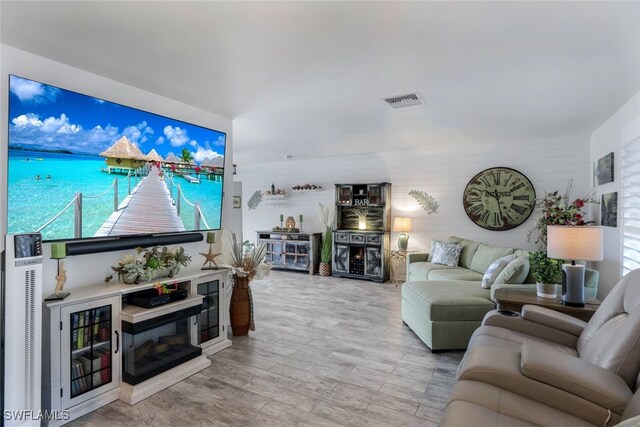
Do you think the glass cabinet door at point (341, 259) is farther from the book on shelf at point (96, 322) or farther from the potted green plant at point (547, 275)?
the book on shelf at point (96, 322)

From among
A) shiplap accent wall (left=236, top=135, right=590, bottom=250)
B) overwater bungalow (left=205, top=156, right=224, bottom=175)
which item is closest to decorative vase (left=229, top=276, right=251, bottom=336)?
overwater bungalow (left=205, top=156, right=224, bottom=175)

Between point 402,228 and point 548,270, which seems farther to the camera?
point 402,228

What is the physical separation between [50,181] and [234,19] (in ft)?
5.54

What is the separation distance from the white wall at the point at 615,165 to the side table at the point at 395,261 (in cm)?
289

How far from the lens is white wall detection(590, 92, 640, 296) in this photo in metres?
3.35

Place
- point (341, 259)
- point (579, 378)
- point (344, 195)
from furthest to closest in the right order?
point (344, 195) → point (341, 259) → point (579, 378)

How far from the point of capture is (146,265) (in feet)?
9.02

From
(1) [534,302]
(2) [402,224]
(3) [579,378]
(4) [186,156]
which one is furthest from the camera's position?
(2) [402,224]

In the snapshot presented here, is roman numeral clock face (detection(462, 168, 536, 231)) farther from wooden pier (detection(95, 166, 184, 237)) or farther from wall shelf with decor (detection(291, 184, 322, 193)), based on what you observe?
wooden pier (detection(95, 166, 184, 237))

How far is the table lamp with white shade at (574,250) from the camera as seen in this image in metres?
2.65

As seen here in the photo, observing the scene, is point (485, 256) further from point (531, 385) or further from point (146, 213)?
point (146, 213)

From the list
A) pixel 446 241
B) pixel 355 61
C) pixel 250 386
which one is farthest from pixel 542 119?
pixel 250 386

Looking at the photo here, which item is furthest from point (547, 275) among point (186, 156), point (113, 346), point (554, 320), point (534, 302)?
point (113, 346)

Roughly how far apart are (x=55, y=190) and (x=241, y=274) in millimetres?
1787
